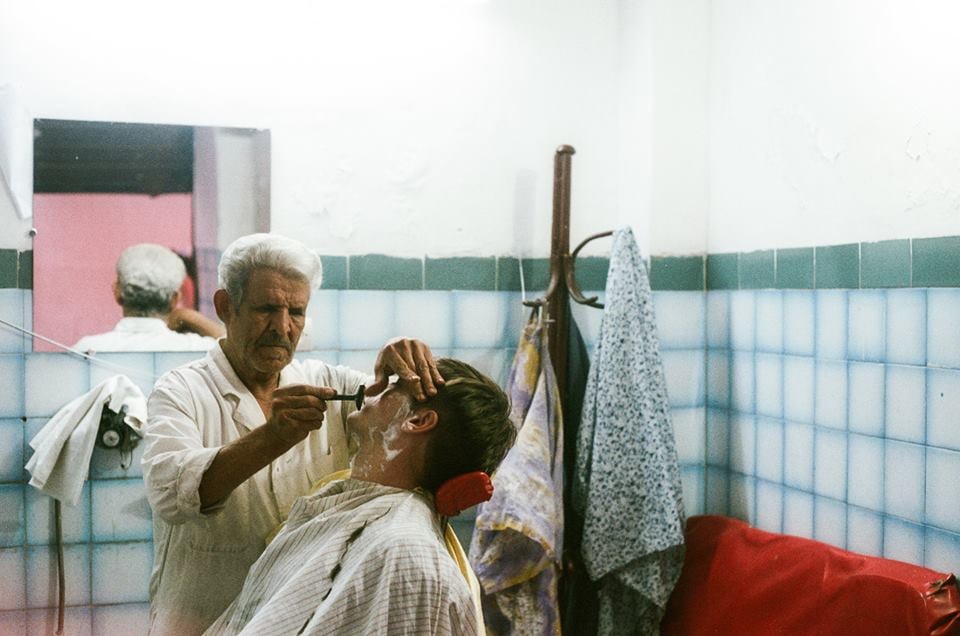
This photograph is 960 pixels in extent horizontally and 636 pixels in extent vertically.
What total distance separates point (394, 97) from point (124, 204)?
0.80 metres

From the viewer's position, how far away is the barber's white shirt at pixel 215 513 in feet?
6.22

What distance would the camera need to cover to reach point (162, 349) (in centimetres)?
236

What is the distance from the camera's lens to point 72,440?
2.26 meters

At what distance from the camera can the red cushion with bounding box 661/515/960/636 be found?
1818mm

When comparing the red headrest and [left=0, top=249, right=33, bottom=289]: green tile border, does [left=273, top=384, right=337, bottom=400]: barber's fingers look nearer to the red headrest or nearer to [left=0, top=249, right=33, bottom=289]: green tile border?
the red headrest

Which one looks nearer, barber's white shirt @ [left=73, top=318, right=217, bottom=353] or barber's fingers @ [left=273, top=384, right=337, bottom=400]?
barber's fingers @ [left=273, top=384, right=337, bottom=400]

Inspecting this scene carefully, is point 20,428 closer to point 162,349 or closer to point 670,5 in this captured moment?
point 162,349

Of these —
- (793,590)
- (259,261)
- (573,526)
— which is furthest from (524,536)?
(259,261)

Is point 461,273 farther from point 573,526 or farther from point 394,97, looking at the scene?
point 573,526

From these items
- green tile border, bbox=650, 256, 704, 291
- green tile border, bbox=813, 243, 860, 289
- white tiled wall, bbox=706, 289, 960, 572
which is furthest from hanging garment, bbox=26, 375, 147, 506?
green tile border, bbox=813, 243, 860, 289

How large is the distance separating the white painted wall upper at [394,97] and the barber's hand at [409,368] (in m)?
0.84

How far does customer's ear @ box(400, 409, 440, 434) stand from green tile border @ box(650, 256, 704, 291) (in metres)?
1.20

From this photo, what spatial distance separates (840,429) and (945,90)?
0.83 m

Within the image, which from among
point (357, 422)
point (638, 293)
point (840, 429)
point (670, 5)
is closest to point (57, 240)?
point (357, 422)
